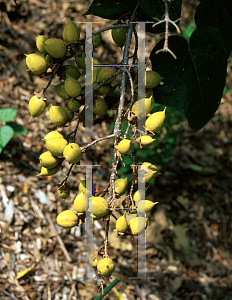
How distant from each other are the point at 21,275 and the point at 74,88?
1189 millimetres

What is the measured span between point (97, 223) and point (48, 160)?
4.30 feet

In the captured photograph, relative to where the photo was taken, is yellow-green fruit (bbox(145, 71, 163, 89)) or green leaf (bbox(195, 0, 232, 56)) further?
green leaf (bbox(195, 0, 232, 56))

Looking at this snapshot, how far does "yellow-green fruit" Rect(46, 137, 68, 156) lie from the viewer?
26.6 inches

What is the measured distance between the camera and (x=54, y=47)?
703 mm

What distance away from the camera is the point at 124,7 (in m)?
0.87

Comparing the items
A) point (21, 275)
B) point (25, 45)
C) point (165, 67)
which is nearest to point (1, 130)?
point (21, 275)

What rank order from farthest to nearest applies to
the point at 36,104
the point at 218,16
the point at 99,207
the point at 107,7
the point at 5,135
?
the point at 5,135, the point at 218,16, the point at 107,7, the point at 36,104, the point at 99,207

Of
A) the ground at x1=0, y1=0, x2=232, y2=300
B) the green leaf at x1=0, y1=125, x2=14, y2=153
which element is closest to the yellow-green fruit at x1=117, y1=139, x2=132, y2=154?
the ground at x1=0, y1=0, x2=232, y2=300

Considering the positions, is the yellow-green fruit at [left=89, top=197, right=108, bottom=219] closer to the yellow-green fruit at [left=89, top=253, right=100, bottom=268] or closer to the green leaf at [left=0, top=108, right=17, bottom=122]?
the yellow-green fruit at [left=89, top=253, right=100, bottom=268]

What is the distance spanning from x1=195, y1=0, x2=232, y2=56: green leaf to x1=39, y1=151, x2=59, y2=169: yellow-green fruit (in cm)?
69

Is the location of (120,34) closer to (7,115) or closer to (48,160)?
(48,160)

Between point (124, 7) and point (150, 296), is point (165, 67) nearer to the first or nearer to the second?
point (124, 7)

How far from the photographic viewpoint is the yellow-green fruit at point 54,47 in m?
0.70

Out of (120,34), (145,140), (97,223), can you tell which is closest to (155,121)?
(145,140)
